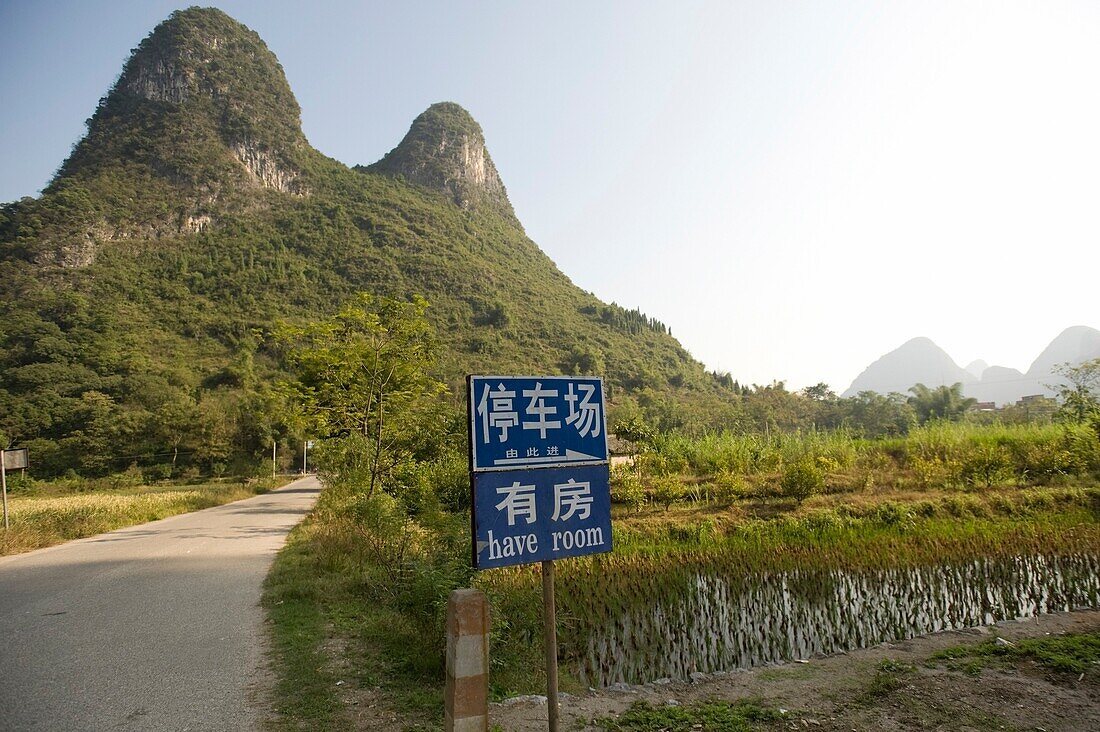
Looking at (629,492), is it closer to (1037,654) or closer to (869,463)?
(869,463)

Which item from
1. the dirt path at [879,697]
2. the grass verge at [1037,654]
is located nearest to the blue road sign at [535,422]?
the dirt path at [879,697]

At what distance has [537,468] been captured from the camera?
9.80 feet

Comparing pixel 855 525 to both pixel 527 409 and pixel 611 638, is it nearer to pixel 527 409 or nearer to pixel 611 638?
pixel 611 638

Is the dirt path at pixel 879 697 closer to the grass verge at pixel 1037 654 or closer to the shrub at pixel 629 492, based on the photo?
the grass verge at pixel 1037 654

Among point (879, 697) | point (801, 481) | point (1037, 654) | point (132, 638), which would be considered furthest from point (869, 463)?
point (132, 638)

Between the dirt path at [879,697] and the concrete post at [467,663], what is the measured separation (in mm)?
1235

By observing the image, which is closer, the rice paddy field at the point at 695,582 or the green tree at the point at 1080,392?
the rice paddy field at the point at 695,582

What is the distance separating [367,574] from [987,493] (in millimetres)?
14995

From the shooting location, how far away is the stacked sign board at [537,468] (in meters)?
2.82

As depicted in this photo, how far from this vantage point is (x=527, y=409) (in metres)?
3.02

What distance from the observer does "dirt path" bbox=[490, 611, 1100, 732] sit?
12.1 feet

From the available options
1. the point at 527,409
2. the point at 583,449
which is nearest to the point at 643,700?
the point at 583,449

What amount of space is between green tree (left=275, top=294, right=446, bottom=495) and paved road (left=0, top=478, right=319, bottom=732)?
304 centimetres

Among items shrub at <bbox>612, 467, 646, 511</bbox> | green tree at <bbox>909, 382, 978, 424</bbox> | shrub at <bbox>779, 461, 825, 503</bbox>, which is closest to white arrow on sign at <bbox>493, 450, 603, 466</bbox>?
shrub at <bbox>612, 467, 646, 511</bbox>
